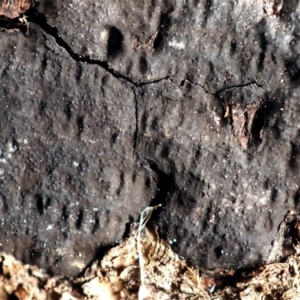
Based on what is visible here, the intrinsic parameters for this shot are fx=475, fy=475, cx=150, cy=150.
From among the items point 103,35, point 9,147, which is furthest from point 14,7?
point 9,147

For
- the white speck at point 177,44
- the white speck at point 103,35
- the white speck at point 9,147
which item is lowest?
the white speck at point 9,147

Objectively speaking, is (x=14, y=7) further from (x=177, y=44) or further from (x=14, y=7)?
(x=177, y=44)

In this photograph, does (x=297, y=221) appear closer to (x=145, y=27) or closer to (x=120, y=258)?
(x=120, y=258)

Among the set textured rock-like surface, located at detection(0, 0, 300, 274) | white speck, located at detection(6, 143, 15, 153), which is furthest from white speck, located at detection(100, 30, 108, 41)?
white speck, located at detection(6, 143, 15, 153)

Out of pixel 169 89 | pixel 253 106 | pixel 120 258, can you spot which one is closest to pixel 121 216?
pixel 120 258

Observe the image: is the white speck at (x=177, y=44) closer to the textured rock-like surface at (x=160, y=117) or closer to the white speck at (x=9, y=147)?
the textured rock-like surface at (x=160, y=117)

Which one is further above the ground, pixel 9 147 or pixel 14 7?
pixel 14 7

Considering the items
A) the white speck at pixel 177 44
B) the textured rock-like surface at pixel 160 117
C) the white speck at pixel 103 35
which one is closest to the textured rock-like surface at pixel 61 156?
the textured rock-like surface at pixel 160 117

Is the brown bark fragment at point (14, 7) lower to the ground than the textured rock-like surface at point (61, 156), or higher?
higher
